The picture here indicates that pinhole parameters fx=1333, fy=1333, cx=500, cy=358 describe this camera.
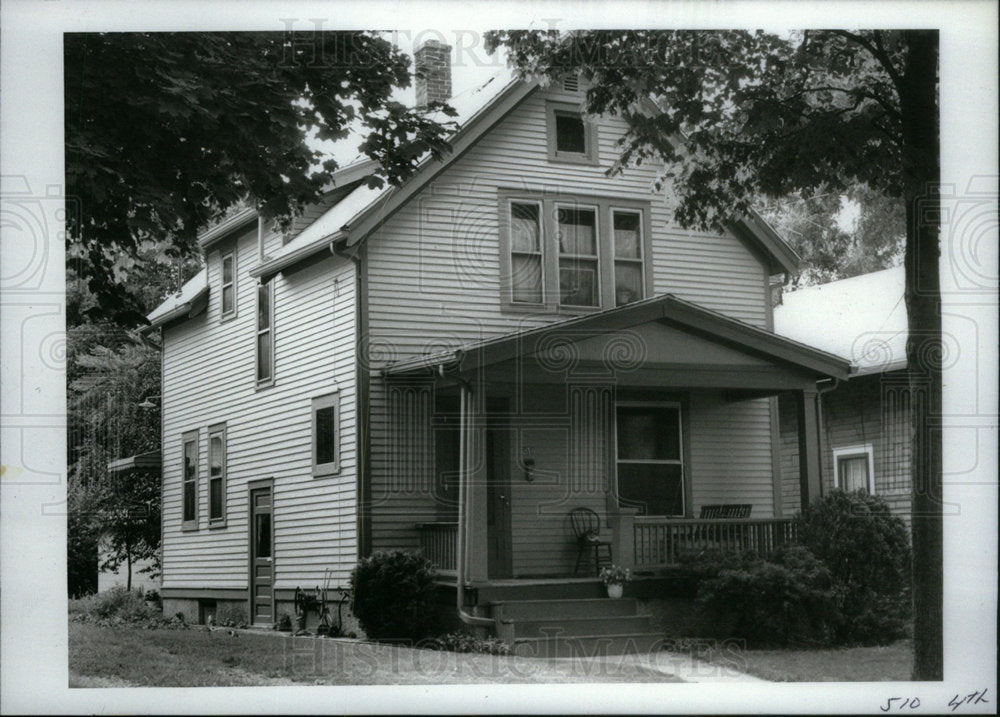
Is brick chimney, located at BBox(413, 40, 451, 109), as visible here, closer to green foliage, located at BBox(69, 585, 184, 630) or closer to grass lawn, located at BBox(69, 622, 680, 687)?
grass lawn, located at BBox(69, 622, 680, 687)

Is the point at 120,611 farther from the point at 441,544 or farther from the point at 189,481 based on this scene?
the point at 441,544

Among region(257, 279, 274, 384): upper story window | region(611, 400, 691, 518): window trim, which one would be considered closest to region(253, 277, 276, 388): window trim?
region(257, 279, 274, 384): upper story window

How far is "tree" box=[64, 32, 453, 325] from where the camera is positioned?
988cm

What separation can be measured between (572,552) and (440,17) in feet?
15.3

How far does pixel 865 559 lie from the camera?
1105 centimetres

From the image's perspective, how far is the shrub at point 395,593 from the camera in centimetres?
1039

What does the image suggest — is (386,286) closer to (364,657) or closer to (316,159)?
(316,159)

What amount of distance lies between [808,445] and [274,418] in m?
4.73

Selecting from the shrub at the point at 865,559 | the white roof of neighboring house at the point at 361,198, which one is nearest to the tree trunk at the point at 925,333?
the shrub at the point at 865,559

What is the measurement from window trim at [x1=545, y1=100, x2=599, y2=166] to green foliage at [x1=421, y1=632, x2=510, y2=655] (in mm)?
4017

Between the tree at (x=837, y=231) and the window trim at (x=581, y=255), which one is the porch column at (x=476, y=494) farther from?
the tree at (x=837, y=231)

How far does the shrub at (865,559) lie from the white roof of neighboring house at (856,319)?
3.96 ft

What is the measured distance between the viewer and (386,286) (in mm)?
10914

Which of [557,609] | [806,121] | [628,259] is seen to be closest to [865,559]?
[557,609]
